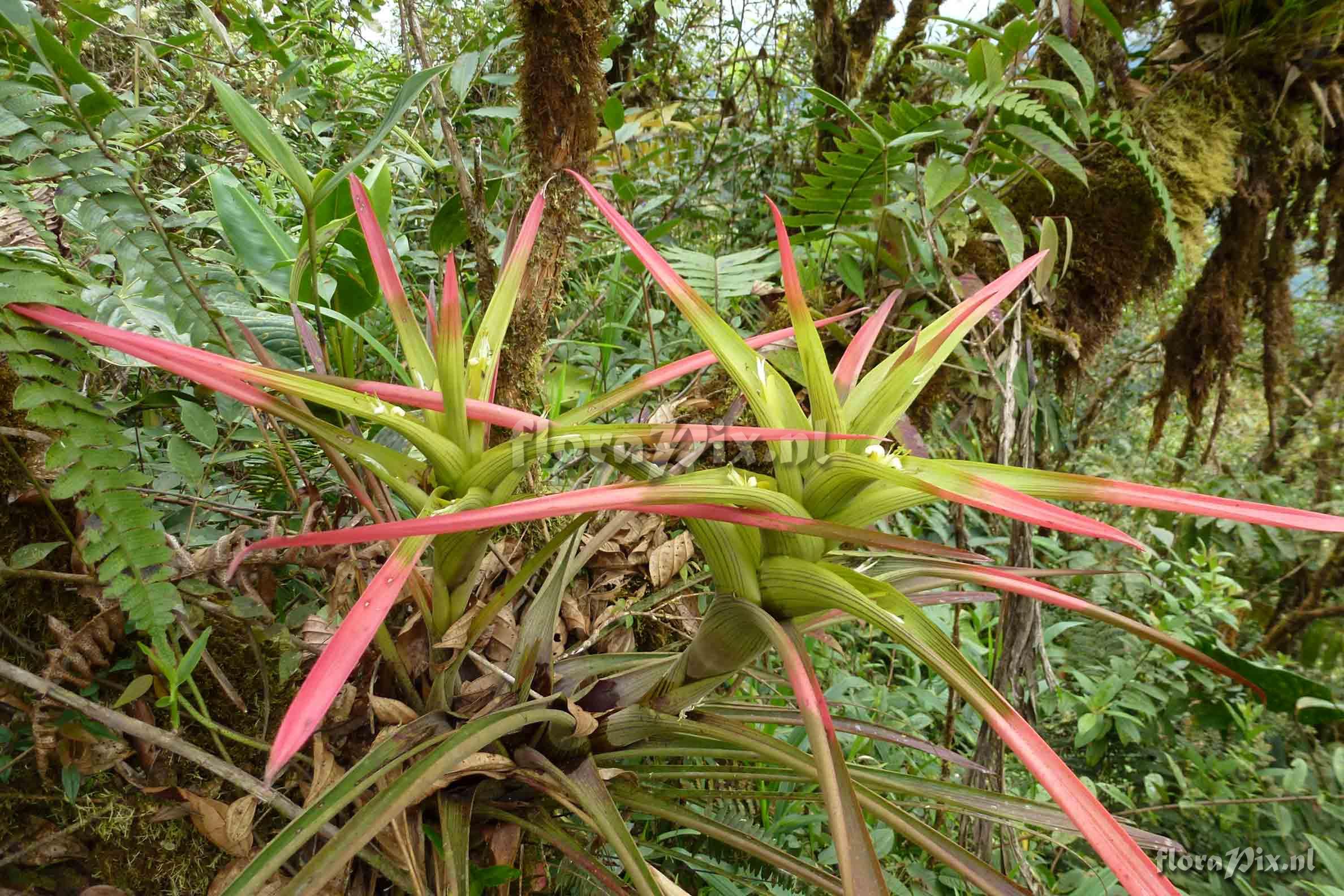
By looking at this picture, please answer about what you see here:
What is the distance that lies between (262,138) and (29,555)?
399mm

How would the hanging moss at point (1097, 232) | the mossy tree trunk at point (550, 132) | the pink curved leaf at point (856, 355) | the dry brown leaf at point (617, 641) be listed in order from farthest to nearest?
the hanging moss at point (1097, 232) < the dry brown leaf at point (617, 641) < the mossy tree trunk at point (550, 132) < the pink curved leaf at point (856, 355)

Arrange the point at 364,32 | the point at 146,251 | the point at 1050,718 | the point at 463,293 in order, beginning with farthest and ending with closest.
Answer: the point at 364,32
the point at 1050,718
the point at 463,293
the point at 146,251

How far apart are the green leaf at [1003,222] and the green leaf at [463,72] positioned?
2.48 ft

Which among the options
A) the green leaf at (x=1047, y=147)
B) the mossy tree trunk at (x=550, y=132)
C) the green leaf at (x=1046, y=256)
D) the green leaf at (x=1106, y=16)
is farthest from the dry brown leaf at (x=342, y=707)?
the green leaf at (x=1106, y=16)

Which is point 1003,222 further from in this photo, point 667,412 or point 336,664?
point 336,664

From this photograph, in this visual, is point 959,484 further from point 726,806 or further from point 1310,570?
point 1310,570

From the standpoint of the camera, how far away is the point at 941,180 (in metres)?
1.02

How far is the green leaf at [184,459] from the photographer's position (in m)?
0.65

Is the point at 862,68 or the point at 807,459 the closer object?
the point at 807,459

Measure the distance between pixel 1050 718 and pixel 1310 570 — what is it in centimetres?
76

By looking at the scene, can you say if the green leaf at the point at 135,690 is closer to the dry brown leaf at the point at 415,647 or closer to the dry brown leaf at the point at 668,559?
the dry brown leaf at the point at 415,647

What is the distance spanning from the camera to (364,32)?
2143mm

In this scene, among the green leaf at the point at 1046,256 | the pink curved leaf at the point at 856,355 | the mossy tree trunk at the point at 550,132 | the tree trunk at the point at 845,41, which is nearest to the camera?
the pink curved leaf at the point at 856,355

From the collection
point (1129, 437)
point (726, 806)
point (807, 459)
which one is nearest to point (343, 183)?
point (807, 459)
